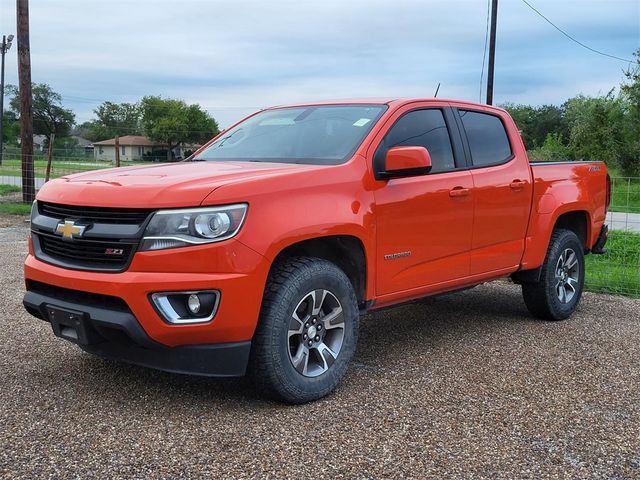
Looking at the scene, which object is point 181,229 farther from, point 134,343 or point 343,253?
point 343,253

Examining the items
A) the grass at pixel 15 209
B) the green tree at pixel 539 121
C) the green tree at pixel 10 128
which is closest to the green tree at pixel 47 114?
the green tree at pixel 10 128

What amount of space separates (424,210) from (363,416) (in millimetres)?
1521

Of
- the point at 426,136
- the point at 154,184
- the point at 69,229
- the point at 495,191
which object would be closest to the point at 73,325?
the point at 69,229

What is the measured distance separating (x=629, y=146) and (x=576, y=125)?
18.7ft

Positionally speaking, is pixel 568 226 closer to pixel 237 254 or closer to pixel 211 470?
pixel 237 254

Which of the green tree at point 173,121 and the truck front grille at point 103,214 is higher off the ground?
the green tree at point 173,121

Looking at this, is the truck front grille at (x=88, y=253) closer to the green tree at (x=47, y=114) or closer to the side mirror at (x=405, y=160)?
the side mirror at (x=405, y=160)

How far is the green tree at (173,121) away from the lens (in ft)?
246

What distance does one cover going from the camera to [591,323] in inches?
248

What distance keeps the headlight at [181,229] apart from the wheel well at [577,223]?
3.99m

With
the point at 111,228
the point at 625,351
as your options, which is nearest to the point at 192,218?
the point at 111,228

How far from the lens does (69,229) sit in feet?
12.5

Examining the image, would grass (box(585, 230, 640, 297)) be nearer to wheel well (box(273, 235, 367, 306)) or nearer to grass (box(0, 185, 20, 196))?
wheel well (box(273, 235, 367, 306))

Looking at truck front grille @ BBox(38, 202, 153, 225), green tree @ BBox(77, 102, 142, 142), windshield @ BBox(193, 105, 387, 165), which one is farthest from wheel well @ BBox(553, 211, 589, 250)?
green tree @ BBox(77, 102, 142, 142)
